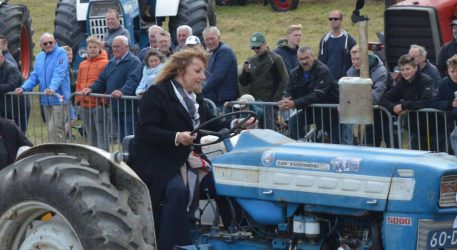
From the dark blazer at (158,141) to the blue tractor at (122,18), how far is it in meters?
10.2

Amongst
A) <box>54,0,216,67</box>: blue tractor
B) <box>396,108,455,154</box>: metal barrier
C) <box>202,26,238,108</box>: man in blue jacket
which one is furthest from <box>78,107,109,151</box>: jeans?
<box>54,0,216,67</box>: blue tractor

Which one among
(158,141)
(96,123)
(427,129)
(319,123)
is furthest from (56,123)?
(158,141)

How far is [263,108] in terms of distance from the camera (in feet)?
42.6

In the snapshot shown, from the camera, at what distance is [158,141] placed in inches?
337

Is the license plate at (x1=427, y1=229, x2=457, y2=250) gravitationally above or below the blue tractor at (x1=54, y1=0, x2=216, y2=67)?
below

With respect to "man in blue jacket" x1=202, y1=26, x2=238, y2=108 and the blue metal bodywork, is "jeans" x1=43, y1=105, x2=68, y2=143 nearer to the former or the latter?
"man in blue jacket" x1=202, y1=26, x2=238, y2=108

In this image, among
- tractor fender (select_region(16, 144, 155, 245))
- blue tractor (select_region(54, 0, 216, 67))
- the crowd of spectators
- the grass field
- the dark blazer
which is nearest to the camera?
tractor fender (select_region(16, 144, 155, 245))

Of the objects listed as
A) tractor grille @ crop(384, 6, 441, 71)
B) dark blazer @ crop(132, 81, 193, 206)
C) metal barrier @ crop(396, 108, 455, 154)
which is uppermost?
tractor grille @ crop(384, 6, 441, 71)

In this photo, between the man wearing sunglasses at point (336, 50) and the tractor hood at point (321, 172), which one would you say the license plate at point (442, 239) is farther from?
the man wearing sunglasses at point (336, 50)

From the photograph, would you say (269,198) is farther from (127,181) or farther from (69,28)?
(69,28)

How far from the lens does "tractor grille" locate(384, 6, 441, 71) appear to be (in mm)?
16734

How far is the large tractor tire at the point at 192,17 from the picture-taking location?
64.7 ft

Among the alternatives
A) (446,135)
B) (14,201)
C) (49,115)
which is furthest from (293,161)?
(49,115)

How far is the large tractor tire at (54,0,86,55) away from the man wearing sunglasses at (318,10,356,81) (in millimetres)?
5143
